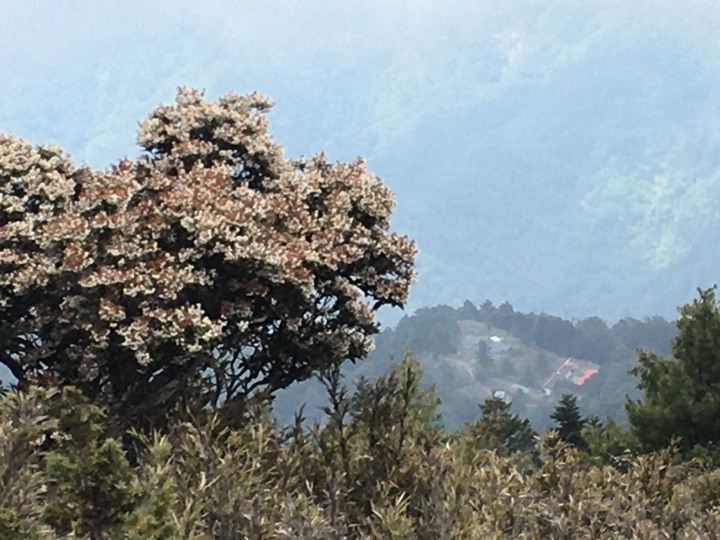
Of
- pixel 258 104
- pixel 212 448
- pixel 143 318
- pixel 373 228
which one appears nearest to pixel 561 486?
pixel 212 448

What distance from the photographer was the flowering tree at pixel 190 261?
1769cm

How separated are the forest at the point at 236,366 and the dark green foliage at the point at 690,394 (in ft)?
56.2

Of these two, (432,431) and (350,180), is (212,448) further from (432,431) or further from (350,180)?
(350,180)

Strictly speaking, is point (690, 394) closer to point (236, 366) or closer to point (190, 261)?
point (236, 366)

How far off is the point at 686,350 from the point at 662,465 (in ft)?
80.8

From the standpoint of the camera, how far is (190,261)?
716 inches

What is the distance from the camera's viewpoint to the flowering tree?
17.7 metres

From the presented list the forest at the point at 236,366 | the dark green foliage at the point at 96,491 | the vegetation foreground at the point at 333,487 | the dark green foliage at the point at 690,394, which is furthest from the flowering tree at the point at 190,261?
the dark green foliage at the point at 690,394

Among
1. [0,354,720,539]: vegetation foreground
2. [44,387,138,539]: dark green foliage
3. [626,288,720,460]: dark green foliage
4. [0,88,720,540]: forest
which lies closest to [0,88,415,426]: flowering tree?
[0,88,720,540]: forest

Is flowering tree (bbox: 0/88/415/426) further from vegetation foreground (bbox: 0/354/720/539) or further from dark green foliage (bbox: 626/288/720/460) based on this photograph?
dark green foliage (bbox: 626/288/720/460)

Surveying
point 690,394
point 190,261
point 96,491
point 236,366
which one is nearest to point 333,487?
point 96,491

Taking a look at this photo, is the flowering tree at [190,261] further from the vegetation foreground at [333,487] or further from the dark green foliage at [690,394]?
the dark green foliage at [690,394]

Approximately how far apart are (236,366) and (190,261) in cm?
368

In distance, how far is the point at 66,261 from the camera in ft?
57.3
